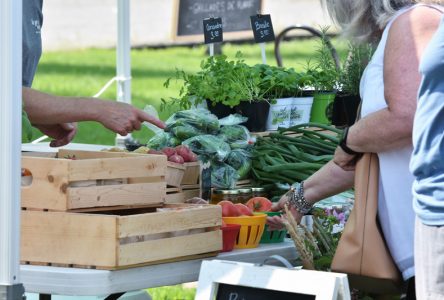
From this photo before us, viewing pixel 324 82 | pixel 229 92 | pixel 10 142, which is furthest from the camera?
pixel 324 82

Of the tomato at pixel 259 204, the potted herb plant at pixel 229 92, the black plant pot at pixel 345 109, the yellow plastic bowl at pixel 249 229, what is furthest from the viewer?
the black plant pot at pixel 345 109

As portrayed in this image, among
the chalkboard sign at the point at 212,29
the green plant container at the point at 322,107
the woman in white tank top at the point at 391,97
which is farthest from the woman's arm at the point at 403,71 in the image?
the chalkboard sign at the point at 212,29

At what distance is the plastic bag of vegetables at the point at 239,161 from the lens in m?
3.84

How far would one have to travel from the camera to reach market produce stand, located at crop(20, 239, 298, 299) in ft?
9.55

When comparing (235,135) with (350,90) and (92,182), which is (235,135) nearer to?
(350,90)

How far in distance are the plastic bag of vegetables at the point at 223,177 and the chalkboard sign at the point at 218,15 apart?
3.35 metres

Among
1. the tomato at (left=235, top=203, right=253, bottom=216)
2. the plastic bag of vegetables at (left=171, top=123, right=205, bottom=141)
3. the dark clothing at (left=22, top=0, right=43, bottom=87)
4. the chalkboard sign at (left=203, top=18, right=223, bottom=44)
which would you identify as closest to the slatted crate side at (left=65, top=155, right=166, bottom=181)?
the tomato at (left=235, top=203, right=253, bottom=216)

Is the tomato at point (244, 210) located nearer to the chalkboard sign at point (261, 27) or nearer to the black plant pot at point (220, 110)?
the black plant pot at point (220, 110)

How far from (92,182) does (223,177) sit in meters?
0.80

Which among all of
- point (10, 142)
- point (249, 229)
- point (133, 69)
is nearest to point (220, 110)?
point (249, 229)

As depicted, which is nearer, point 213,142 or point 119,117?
point 119,117

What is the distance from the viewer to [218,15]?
7.28 m

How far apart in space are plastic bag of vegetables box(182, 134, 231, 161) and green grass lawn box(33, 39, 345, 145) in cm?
695

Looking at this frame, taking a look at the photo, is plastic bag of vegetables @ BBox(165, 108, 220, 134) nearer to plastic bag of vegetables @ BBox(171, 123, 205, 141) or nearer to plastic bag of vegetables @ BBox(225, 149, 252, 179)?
plastic bag of vegetables @ BBox(171, 123, 205, 141)
